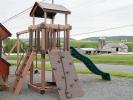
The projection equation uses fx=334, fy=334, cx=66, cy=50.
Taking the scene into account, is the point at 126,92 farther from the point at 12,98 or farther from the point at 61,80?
the point at 12,98

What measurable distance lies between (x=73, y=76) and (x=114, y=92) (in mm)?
1453

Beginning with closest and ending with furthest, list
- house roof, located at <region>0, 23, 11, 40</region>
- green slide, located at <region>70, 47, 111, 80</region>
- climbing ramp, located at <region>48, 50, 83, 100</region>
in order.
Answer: climbing ramp, located at <region>48, 50, 83, 100</region>
house roof, located at <region>0, 23, 11, 40</region>
green slide, located at <region>70, 47, 111, 80</region>

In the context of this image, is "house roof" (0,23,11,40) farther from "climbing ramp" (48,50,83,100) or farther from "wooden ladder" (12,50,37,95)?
"climbing ramp" (48,50,83,100)

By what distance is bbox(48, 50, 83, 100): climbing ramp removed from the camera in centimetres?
1041

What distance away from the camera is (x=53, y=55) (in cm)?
1138

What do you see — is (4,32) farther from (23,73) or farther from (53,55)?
(53,55)

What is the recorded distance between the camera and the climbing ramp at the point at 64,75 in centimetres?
1041

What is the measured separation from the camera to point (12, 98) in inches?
396

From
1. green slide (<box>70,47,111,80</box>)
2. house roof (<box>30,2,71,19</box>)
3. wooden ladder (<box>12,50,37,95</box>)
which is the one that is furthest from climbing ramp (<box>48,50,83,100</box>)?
green slide (<box>70,47,111,80</box>)

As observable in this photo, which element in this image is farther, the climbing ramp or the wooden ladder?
the wooden ladder

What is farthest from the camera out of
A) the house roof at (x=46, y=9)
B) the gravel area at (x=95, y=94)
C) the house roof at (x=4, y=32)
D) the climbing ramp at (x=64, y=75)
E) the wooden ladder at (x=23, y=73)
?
the house roof at (x=4, y=32)

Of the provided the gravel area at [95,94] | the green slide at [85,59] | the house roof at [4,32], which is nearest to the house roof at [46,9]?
the house roof at [4,32]

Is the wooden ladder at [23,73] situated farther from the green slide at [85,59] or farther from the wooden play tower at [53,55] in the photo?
the green slide at [85,59]

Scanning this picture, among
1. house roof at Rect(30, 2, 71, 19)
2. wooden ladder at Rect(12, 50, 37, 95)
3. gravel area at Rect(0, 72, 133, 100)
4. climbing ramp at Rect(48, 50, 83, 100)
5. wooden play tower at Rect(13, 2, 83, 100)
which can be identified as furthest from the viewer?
house roof at Rect(30, 2, 71, 19)
